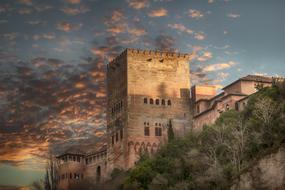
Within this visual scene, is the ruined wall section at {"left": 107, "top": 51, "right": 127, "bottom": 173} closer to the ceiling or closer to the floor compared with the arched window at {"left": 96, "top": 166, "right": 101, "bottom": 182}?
closer to the ceiling

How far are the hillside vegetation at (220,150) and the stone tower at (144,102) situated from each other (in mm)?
5280

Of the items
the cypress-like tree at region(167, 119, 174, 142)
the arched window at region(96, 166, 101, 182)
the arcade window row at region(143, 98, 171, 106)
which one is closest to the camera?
the cypress-like tree at region(167, 119, 174, 142)

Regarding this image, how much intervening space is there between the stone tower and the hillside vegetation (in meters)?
5.28

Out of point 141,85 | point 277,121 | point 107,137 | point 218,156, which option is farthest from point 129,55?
point 277,121

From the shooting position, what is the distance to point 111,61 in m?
81.2

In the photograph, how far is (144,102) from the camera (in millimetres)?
75750

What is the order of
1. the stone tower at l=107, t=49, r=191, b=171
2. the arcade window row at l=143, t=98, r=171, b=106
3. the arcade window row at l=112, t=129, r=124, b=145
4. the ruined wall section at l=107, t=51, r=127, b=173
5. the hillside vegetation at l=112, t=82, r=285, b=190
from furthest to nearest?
the arcade window row at l=143, t=98, r=171, b=106
the arcade window row at l=112, t=129, r=124, b=145
the ruined wall section at l=107, t=51, r=127, b=173
the stone tower at l=107, t=49, r=191, b=171
the hillside vegetation at l=112, t=82, r=285, b=190

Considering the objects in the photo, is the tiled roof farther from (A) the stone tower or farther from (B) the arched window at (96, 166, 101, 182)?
(B) the arched window at (96, 166, 101, 182)

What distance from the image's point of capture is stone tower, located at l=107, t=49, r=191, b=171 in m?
74.4

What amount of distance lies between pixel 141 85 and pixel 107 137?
7532 millimetres

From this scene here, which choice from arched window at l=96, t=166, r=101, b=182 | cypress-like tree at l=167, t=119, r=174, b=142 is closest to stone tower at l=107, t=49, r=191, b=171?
cypress-like tree at l=167, t=119, r=174, b=142

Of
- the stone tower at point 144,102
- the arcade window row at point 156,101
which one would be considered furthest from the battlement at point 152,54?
the arcade window row at point 156,101

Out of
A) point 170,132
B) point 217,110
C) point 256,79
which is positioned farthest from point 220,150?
point 170,132

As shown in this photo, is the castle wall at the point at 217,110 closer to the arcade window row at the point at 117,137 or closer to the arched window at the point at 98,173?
the arcade window row at the point at 117,137
